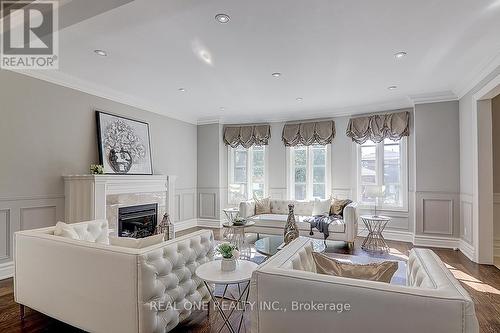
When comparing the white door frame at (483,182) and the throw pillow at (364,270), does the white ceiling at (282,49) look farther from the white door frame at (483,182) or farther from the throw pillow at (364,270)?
the throw pillow at (364,270)

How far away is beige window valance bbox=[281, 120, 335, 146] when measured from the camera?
605 cm

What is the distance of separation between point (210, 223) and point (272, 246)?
2.77 meters

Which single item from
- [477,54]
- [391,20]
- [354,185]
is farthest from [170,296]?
[354,185]

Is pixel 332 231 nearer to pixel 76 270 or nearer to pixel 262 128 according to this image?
pixel 262 128

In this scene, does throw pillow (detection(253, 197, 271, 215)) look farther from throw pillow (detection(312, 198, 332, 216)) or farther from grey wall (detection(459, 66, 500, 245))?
grey wall (detection(459, 66, 500, 245))

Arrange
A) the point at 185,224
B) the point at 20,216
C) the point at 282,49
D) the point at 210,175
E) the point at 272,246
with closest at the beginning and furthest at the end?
1. the point at 282,49
2. the point at 20,216
3. the point at 272,246
4. the point at 185,224
5. the point at 210,175

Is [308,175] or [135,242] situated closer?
[135,242]

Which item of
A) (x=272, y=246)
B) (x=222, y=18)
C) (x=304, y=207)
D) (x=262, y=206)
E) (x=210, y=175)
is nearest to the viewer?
(x=222, y=18)

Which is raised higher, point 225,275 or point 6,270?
point 225,275

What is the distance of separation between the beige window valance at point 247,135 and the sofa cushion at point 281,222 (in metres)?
1.96

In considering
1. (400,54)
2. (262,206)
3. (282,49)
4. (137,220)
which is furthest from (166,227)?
(400,54)

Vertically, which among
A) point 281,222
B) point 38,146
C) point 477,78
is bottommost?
point 281,222

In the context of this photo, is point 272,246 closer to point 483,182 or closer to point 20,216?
point 483,182

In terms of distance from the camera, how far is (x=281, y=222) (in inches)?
204
